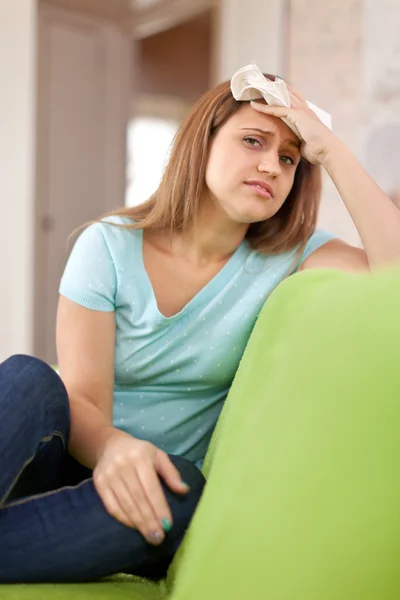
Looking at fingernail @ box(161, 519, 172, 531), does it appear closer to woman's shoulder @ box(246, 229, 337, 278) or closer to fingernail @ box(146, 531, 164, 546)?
fingernail @ box(146, 531, 164, 546)

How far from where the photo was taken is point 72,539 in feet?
2.35

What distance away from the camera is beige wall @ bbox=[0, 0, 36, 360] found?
3406 millimetres

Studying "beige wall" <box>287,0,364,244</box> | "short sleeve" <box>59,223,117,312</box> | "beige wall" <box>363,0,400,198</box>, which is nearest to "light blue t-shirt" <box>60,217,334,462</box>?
"short sleeve" <box>59,223,117,312</box>

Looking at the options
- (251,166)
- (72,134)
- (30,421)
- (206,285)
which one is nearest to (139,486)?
(30,421)

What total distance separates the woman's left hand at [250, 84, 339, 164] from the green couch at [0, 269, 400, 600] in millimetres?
518

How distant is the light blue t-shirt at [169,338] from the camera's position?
1.06m

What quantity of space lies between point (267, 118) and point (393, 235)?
262 mm

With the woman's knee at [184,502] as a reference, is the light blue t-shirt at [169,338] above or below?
above

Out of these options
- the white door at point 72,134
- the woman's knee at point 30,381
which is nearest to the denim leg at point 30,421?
the woman's knee at point 30,381

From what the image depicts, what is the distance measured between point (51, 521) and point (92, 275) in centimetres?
43

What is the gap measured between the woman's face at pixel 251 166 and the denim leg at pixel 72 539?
487mm

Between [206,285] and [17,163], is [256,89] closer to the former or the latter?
[206,285]

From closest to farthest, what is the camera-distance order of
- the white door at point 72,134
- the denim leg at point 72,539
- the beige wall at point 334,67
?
the denim leg at point 72,539 < the beige wall at point 334,67 < the white door at point 72,134

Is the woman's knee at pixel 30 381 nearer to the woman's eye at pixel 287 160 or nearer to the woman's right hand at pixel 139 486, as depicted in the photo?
the woman's right hand at pixel 139 486
